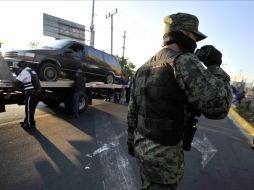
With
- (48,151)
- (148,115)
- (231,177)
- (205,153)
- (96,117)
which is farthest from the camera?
A: (96,117)

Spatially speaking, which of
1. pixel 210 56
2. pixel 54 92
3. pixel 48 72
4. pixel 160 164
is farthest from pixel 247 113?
pixel 160 164

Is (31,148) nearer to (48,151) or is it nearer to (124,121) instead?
(48,151)

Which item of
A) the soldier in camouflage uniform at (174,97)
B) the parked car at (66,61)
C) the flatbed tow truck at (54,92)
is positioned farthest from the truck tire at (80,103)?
the soldier in camouflage uniform at (174,97)

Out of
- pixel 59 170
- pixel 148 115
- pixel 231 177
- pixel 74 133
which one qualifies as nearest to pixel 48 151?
pixel 59 170

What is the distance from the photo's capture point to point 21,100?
28.3 feet

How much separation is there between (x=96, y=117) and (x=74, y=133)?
3158mm

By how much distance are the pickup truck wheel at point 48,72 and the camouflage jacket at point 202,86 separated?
8277 mm

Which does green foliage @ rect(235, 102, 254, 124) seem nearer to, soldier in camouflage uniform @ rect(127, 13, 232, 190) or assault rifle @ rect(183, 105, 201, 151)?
assault rifle @ rect(183, 105, 201, 151)

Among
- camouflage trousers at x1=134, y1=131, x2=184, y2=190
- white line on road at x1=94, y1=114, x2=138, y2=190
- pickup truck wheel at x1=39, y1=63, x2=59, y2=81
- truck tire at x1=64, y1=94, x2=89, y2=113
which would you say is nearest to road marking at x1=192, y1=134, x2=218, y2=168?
white line on road at x1=94, y1=114, x2=138, y2=190

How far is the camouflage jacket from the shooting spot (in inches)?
83.3

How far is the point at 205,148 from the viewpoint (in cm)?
759

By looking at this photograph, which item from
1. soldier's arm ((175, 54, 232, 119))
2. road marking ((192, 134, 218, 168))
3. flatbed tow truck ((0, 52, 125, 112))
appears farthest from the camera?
flatbed tow truck ((0, 52, 125, 112))

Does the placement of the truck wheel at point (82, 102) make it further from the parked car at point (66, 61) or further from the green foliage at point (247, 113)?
the green foliage at point (247, 113)

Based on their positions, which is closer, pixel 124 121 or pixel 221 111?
pixel 221 111
